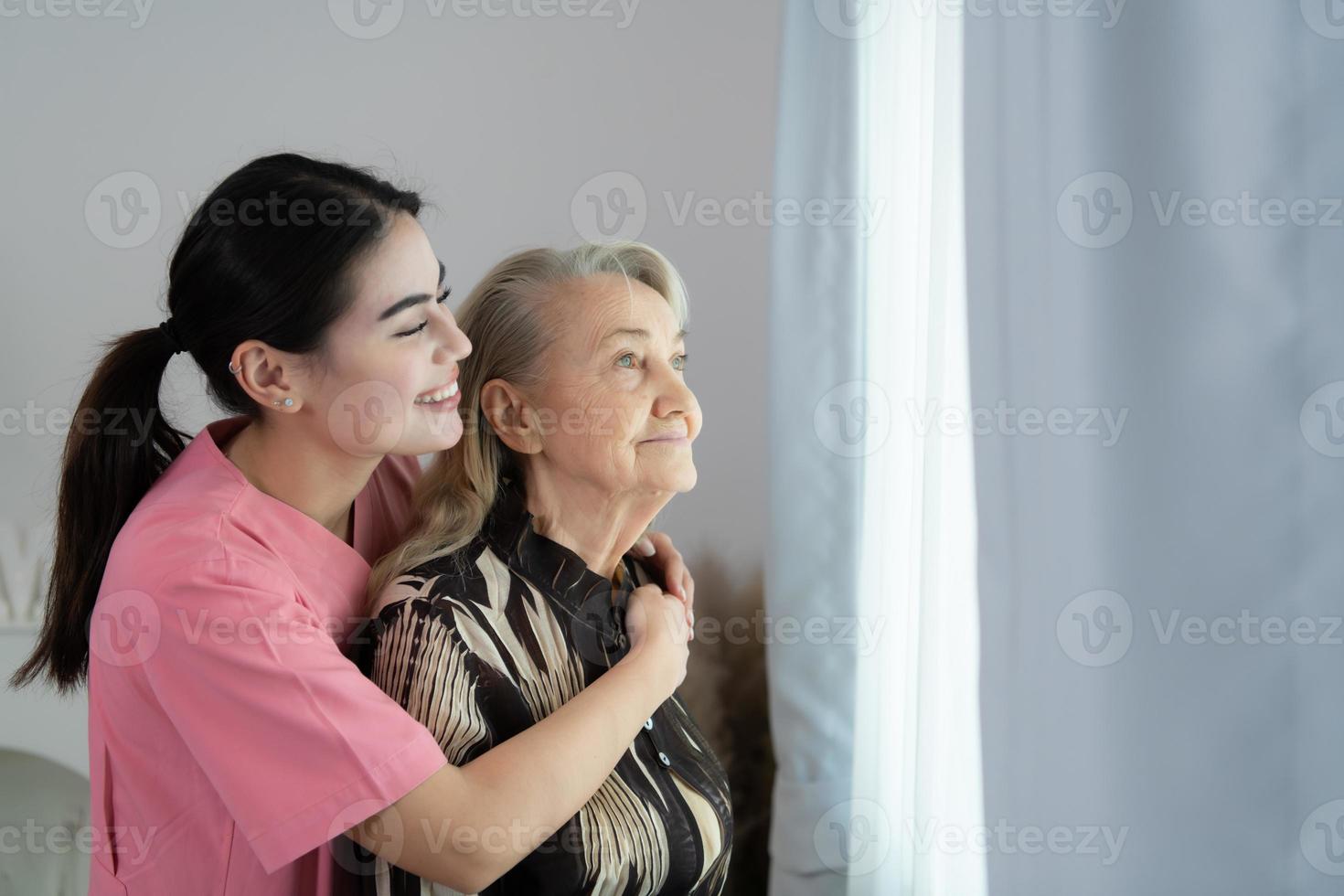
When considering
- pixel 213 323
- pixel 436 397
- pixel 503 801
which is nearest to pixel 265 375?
pixel 213 323

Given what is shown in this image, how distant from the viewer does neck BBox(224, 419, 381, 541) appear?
3.81 ft

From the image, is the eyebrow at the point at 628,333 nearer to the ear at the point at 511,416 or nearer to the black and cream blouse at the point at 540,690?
the ear at the point at 511,416

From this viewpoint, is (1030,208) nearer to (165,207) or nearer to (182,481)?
(182,481)

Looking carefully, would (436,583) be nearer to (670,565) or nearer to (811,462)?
(670,565)

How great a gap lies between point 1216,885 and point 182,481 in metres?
1.08

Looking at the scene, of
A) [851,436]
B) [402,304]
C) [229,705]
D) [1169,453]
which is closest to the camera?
[1169,453]

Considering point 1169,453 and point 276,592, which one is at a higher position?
point 1169,453

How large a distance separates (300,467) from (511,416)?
246 millimetres

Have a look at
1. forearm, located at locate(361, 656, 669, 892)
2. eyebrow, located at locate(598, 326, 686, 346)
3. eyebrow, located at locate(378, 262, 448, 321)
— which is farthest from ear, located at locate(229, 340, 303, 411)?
forearm, located at locate(361, 656, 669, 892)

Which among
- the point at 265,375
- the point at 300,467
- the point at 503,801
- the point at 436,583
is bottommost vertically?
the point at 503,801

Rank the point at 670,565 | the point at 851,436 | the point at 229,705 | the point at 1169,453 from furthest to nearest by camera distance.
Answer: the point at 851,436 < the point at 670,565 < the point at 229,705 < the point at 1169,453

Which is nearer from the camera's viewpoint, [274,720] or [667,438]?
[274,720]

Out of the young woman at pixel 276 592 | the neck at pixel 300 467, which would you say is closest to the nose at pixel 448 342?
the young woman at pixel 276 592

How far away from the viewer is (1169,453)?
0.86m
